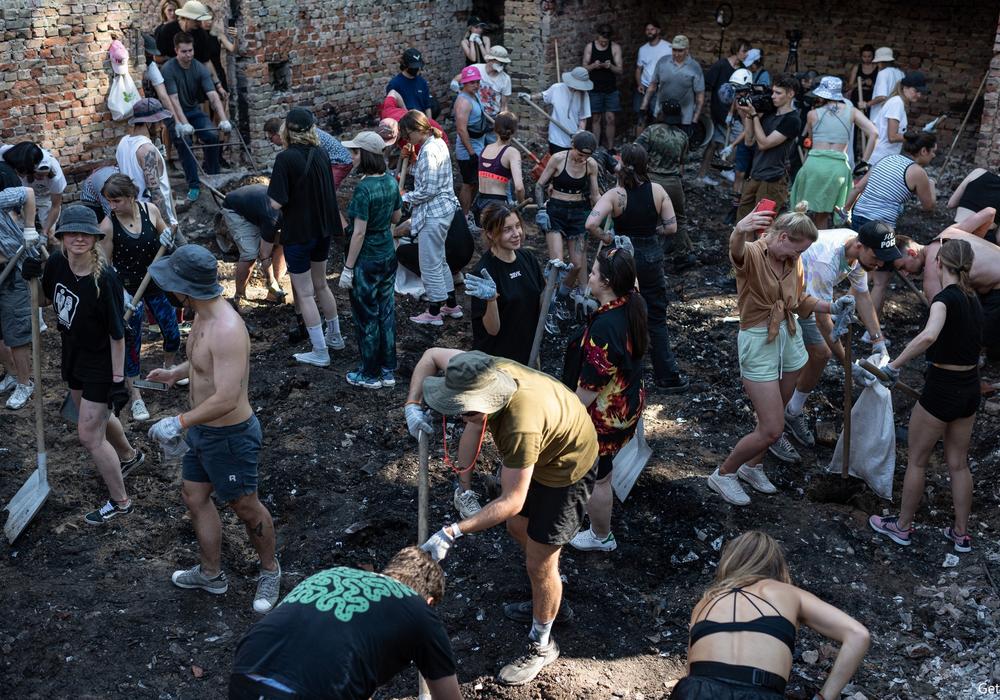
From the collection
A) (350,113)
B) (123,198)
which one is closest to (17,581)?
(123,198)

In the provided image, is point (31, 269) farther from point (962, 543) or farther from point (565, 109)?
point (565, 109)

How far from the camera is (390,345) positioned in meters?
7.39

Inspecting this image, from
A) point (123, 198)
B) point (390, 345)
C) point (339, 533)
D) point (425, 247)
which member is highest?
point (123, 198)

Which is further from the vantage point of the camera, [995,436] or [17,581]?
[995,436]

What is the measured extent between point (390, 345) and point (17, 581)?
123 inches

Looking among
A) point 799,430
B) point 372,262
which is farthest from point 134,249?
point 799,430

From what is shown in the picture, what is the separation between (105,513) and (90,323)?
3.96 ft

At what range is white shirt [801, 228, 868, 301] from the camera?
20.5 feet

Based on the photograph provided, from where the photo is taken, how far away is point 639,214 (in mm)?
7203

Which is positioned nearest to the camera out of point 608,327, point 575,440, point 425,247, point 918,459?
point 575,440

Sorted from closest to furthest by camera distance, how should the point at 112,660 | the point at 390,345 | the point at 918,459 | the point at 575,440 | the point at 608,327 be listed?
the point at 575,440 < the point at 112,660 < the point at 608,327 < the point at 918,459 < the point at 390,345

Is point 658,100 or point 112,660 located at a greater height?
point 658,100

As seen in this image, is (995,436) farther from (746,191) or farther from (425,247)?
(425,247)

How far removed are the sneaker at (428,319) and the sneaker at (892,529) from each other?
4.05 metres
